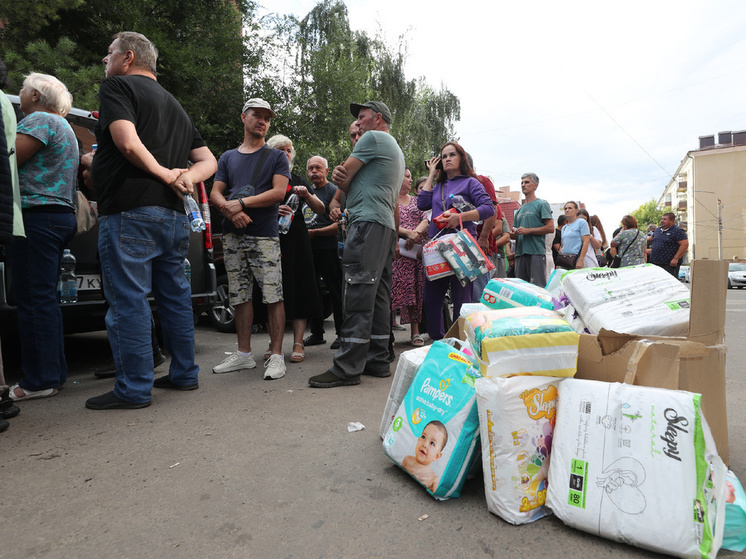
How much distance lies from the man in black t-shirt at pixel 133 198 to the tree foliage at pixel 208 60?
4654mm

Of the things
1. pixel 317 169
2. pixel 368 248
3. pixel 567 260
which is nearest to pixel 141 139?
pixel 368 248

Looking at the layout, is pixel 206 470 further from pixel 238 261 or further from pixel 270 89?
pixel 270 89

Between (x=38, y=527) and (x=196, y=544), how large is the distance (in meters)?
0.56

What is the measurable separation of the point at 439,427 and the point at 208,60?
10.0 metres

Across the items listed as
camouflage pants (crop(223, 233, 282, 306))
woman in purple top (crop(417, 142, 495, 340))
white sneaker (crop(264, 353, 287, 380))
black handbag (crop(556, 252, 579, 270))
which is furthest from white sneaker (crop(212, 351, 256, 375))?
black handbag (crop(556, 252, 579, 270))

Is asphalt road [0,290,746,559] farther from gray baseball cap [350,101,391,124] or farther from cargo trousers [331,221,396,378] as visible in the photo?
gray baseball cap [350,101,391,124]

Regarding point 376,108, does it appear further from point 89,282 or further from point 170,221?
point 89,282

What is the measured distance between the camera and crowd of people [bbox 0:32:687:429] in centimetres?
290

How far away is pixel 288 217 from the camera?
4211 mm

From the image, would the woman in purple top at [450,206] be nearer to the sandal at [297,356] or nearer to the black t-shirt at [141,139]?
the sandal at [297,356]

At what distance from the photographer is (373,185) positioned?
11.6ft

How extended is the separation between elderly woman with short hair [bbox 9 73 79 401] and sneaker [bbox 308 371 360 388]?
5.51 feet

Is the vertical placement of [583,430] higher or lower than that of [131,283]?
lower

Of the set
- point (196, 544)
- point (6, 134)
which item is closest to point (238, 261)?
point (6, 134)
